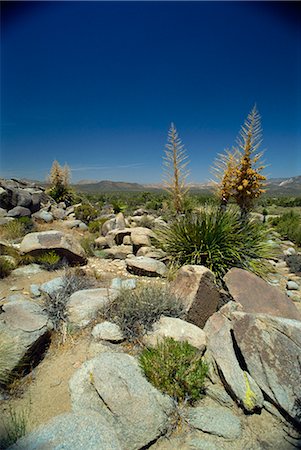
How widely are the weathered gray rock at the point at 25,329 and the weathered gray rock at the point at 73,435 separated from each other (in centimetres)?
82


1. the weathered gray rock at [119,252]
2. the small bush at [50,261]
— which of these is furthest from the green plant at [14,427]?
the weathered gray rock at [119,252]

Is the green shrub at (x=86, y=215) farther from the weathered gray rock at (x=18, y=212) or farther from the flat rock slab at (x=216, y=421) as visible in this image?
the flat rock slab at (x=216, y=421)

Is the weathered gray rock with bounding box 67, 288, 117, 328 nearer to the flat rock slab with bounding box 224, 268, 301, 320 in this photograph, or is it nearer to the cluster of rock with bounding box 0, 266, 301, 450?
the cluster of rock with bounding box 0, 266, 301, 450

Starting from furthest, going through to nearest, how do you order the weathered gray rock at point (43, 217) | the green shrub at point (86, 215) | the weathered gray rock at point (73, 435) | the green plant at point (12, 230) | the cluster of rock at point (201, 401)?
the green shrub at point (86, 215)
the weathered gray rock at point (43, 217)
the green plant at point (12, 230)
the cluster of rock at point (201, 401)
the weathered gray rock at point (73, 435)

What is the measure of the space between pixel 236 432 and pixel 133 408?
972 mm

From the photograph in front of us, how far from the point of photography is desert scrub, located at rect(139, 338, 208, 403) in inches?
106

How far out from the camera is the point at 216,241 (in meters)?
5.34

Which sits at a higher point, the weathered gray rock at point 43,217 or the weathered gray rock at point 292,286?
the weathered gray rock at point 43,217

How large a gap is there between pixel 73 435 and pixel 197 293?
224 cm

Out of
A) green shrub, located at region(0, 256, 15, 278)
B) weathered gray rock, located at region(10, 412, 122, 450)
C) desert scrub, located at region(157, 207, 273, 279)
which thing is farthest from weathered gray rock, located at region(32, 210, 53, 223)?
weathered gray rock, located at region(10, 412, 122, 450)

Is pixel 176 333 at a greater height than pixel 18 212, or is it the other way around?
pixel 18 212

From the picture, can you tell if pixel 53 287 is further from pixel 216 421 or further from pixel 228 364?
pixel 216 421

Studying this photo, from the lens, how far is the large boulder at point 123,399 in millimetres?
2354

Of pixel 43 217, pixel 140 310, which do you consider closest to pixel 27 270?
pixel 140 310
